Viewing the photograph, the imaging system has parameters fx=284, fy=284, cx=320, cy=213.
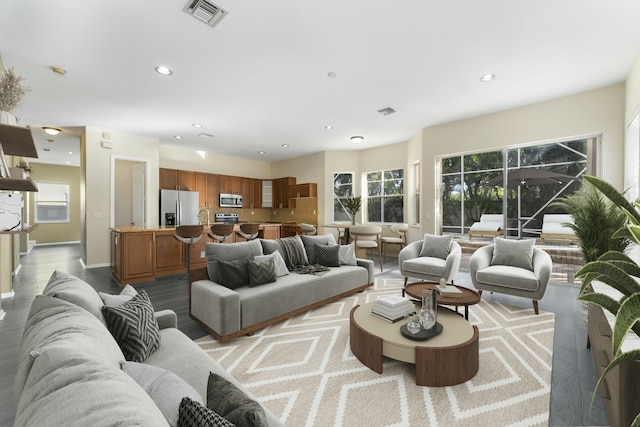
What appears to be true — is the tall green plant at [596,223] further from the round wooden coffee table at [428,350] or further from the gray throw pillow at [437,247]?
the round wooden coffee table at [428,350]

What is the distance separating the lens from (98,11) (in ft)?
8.10

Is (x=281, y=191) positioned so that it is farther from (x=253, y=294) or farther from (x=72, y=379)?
(x=72, y=379)

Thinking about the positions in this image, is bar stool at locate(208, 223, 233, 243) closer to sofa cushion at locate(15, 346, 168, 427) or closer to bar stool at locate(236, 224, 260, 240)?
bar stool at locate(236, 224, 260, 240)

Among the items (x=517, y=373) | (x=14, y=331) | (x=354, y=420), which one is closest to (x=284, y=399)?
(x=354, y=420)

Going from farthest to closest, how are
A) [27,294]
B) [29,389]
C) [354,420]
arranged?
[27,294] → [354,420] → [29,389]

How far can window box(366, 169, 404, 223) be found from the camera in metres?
7.47

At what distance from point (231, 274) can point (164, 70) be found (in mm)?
2641

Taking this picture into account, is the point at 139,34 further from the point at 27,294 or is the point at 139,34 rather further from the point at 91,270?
the point at 91,270

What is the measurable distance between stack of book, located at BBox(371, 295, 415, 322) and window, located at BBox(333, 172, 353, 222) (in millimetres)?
5732

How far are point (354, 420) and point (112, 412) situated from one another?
1551 mm

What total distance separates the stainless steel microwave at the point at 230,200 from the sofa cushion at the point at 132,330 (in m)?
6.84

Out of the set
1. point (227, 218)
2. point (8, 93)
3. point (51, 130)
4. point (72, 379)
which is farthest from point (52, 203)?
point (72, 379)

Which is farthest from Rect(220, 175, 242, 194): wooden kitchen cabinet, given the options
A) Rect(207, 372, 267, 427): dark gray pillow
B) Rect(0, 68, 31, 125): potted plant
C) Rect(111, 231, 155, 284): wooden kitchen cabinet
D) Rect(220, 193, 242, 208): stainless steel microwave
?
Rect(207, 372, 267, 427): dark gray pillow

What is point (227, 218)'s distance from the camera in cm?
839
